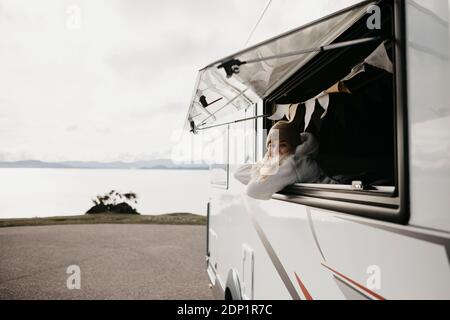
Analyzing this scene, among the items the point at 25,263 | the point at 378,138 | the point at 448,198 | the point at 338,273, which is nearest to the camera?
the point at 448,198

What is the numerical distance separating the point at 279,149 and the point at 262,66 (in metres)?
0.54

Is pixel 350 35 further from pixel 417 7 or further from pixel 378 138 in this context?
pixel 378 138

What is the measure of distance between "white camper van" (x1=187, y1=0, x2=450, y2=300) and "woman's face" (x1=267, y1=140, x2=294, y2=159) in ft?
0.72

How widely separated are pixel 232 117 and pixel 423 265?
252 cm

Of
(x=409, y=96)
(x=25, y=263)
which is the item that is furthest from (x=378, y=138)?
(x=25, y=263)

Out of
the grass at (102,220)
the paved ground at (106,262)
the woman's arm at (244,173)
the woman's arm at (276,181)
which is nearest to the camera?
the woman's arm at (276,181)

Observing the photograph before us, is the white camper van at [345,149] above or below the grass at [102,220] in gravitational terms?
above

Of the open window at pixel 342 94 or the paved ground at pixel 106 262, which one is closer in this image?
the open window at pixel 342 94

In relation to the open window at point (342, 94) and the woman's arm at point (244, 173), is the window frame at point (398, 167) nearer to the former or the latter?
the open window at point (342, 94)

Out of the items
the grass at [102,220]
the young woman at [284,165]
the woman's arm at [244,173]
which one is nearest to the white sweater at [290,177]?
the young woman at [284,165]

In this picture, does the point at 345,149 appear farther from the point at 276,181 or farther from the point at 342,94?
the point at 276,181

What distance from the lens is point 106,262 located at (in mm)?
6453

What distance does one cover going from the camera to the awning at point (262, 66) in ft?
5.14

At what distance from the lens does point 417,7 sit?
41.4 inches
